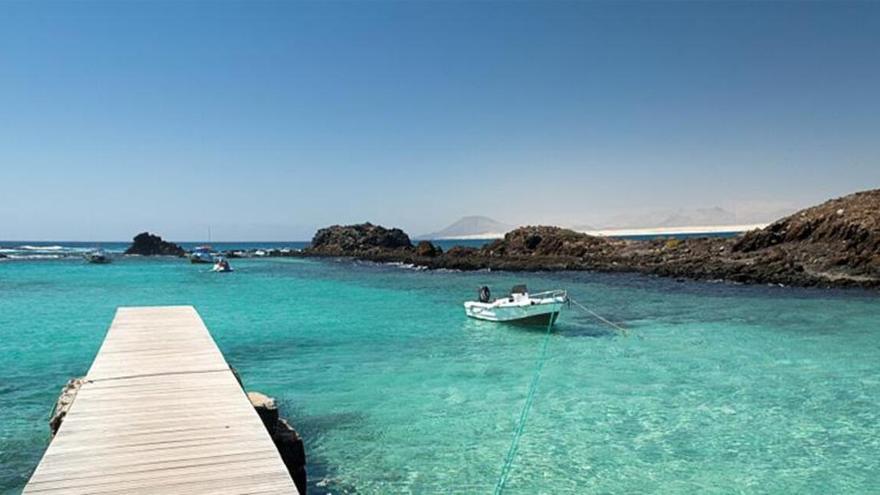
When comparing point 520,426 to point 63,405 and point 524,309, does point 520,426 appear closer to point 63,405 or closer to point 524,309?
point 63,405

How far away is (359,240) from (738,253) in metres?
56.0

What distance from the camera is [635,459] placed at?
403 inches

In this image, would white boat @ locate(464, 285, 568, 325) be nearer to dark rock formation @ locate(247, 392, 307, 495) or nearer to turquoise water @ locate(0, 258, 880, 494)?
turquoise water @ locate(0, 258, 880, 494)

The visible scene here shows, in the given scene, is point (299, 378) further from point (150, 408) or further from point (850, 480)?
point (850, 480)

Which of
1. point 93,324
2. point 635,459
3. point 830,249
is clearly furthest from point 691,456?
point 830,249

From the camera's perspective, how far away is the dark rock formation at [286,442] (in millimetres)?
8680

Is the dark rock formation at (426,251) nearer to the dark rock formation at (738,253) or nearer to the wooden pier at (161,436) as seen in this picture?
the dark rock formation at (738,253)

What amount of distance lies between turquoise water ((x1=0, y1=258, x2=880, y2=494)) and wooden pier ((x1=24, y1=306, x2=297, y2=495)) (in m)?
2.06

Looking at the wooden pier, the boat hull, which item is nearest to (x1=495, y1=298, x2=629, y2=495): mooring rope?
the boat hull

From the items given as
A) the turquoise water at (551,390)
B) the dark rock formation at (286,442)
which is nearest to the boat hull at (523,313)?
the turquoise water at (551,390)

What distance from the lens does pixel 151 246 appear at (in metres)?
103

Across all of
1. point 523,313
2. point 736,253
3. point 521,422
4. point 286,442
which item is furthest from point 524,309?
point 736,253

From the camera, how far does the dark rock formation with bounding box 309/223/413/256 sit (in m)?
90.9

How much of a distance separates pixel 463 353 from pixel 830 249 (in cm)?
3330
